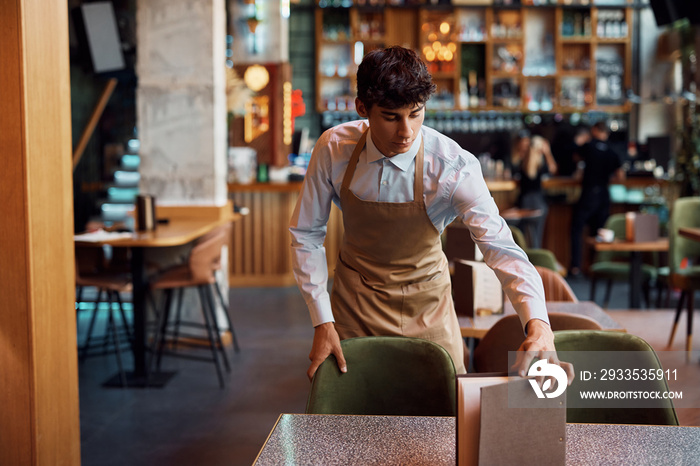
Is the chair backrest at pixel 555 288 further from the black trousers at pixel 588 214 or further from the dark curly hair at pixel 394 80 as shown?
the black trousers at pixel 588 214

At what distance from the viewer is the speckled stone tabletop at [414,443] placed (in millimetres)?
1494

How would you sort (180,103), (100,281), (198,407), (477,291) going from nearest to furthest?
(477,291) < (198,407) < (100,281) < (180,103)

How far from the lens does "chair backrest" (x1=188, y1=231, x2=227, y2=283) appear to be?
4.64 metres

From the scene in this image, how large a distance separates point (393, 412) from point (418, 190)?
0.64 m

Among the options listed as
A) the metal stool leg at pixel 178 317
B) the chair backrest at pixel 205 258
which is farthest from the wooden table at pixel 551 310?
the metal stool leg at pixel 178 317

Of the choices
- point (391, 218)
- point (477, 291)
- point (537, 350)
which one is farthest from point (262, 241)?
point (537, 350)

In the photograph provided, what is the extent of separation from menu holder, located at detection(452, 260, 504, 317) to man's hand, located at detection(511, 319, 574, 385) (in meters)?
1.44

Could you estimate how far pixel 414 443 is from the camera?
158 centimetres

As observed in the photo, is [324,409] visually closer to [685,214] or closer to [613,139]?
[685,214]

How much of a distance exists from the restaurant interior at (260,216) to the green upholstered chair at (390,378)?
3 cm

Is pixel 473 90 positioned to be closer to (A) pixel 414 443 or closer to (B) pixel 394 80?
(B) pixel 394 80

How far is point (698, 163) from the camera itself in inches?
293

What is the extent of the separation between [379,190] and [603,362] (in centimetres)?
80

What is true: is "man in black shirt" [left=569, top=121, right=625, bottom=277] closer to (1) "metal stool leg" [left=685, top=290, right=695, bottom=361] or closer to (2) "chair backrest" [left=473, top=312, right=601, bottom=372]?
(1) "metal stool leg" [left=685, top=290, right=695, bottom=361]
